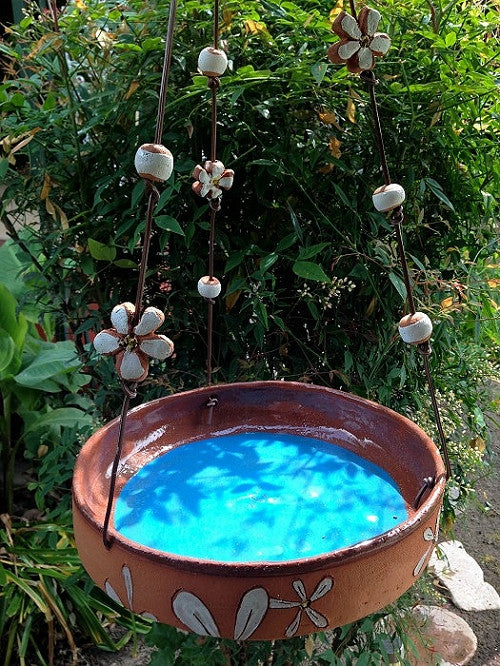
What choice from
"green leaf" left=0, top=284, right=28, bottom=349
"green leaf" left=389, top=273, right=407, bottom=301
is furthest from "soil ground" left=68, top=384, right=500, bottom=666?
"green leaf" left=0, top=284, right=28, bottom=349

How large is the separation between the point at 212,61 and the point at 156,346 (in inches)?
20.7

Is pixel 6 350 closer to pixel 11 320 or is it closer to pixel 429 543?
pixel 11 320

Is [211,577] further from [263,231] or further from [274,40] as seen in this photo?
[274,40]

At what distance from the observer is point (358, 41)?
102cm

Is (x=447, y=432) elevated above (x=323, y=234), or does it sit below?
below

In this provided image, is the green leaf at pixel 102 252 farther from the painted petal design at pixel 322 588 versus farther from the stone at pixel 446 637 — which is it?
the stone at pixel 446 637

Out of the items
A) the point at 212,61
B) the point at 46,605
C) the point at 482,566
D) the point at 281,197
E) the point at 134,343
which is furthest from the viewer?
the point at 482,566

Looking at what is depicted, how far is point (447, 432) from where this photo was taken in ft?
6.10

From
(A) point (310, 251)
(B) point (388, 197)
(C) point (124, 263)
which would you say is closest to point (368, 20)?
(B) point (388, 197)

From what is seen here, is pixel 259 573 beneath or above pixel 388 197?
beneath

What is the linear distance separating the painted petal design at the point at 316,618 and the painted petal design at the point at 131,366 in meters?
0.35

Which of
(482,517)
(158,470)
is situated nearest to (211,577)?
(158,470)

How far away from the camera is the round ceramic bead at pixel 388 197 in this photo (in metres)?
1.03

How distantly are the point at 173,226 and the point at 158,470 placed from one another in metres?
Result: 0.54
